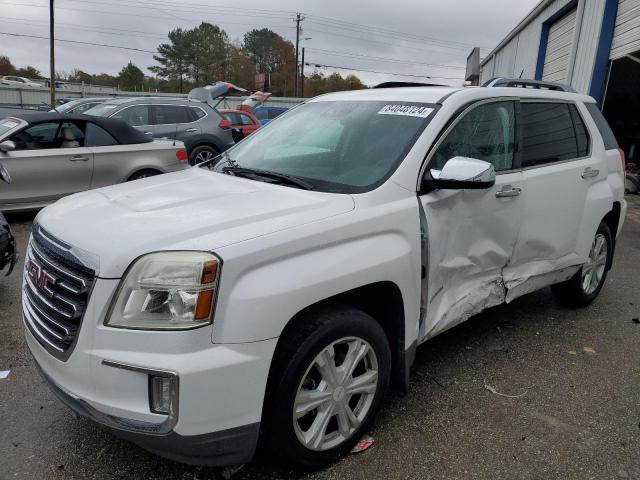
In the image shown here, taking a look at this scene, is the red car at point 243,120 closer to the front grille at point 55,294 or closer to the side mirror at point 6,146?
the side mirror at point 6,146

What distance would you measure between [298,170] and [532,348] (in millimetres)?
2216

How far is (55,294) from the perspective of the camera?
6.98 ft

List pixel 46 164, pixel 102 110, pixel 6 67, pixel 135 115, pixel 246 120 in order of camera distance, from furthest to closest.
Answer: pixel 6 67
pixel 246 120
pixel 135 115
pixel 102 110
pixel 46 164

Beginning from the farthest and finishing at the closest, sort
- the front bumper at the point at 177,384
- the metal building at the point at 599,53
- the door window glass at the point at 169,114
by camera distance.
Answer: the metal building at the point at 599,53, the door window glass at the point at 169,114, the front bumper at the point at 177,384

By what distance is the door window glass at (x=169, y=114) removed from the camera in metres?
10.8

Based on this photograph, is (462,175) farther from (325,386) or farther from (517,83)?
(517,83)

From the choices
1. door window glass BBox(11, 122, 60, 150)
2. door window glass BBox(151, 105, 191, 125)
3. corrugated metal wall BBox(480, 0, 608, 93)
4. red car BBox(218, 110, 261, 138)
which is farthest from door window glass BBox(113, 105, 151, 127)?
corrugated metal wall BBox(480, 0, 608, 93)

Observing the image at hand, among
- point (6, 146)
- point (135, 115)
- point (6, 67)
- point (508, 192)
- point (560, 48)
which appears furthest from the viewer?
point (6, 67)

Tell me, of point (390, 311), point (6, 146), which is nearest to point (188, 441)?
point (390, 311)

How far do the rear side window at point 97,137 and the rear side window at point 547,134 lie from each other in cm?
A: 603

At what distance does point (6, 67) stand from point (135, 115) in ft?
268

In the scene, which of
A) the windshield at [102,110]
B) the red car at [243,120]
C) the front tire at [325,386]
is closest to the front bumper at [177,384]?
the front tire at [325,386]

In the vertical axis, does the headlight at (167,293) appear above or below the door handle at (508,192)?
below

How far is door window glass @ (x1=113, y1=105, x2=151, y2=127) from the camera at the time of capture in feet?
33.9
